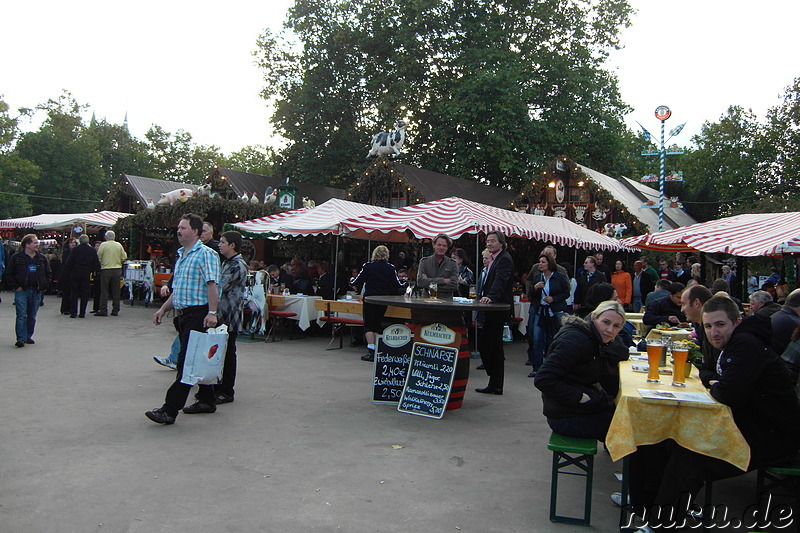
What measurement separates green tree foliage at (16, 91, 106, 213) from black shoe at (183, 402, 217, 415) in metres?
45.0

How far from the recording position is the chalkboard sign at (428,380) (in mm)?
5847

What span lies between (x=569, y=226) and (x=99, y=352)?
11.4 meters

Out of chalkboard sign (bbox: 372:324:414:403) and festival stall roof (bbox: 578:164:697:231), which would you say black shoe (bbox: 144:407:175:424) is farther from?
→ festival stall roof (bbox: 578:164:697:231)

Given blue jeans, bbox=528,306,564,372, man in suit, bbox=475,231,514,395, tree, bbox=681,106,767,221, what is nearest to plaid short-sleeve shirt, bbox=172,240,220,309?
man in suit, bbox=475,231,514,395

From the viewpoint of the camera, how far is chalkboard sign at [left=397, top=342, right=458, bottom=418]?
5847 millimetres

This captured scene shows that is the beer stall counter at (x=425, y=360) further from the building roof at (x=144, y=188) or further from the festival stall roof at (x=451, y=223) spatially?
the building roof at (x=144, y=188)

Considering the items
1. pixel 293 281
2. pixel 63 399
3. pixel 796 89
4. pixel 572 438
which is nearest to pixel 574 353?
pixel 572 438

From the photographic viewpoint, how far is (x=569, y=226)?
1572cm

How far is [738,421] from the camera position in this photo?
10.7ft

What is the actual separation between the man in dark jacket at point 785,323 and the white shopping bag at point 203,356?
14.5 ft

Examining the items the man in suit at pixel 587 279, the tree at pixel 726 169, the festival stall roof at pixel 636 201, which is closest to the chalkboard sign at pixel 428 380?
the man in suit at pixel 587 279

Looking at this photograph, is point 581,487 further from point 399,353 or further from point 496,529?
point 399,353

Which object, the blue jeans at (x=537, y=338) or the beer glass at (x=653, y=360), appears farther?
the blue jeans at (x=537, y=338)

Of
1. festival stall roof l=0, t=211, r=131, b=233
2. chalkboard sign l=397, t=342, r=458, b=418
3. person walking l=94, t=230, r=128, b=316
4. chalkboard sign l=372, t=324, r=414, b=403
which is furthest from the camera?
festival stall roof l=0, t=211, r=131, b=233
